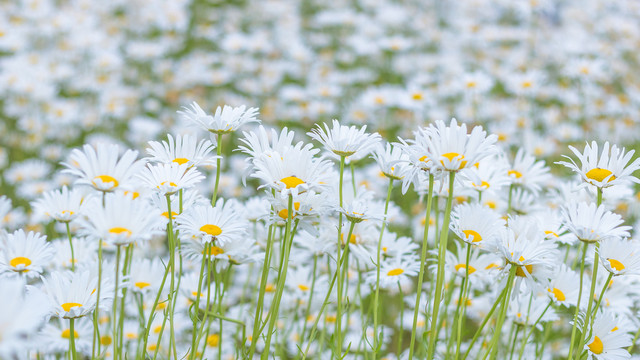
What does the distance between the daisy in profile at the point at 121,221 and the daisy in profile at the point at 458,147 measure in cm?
53

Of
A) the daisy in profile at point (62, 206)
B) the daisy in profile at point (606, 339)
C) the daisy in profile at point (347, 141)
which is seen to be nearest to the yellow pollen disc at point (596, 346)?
the daisy in profile at point (606, 339)

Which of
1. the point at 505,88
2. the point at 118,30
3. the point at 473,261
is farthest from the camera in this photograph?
the point at 118,30

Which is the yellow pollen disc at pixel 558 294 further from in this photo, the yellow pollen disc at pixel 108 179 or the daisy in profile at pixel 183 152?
the yellow pollen disc at pixel 108 179

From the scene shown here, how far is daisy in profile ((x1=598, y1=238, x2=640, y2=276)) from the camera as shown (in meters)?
1.31

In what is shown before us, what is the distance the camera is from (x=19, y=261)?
4.42 feet

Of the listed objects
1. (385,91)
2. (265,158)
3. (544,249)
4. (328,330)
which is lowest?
(328,330)

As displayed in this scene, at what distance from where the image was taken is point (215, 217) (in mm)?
1345

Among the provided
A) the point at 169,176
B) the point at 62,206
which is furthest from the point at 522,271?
the point at 62,206

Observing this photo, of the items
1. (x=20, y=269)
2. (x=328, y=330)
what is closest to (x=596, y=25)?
(x=328, y=330)

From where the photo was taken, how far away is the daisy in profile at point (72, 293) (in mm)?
1267

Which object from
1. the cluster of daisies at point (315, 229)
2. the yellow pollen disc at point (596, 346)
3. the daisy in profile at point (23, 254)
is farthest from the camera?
the yellow pollen disc at point (596, 346)

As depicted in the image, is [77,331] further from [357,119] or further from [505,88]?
[505,88]

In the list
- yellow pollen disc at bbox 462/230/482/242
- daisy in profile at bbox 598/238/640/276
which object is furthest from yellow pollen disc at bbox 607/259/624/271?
yellow pollen disc at bbox 462/230/482/242

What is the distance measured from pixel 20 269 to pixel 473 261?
112cm
